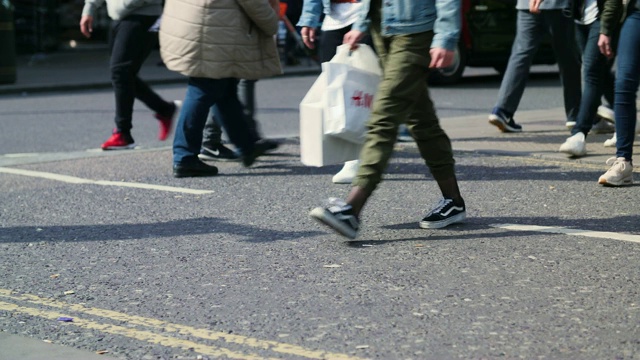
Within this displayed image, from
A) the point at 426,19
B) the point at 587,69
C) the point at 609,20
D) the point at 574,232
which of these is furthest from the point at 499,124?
the point at 426,19

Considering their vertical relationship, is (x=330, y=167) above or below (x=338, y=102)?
below

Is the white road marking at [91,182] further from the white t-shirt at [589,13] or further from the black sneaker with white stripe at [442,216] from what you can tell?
the white t-shirt at [589,13]

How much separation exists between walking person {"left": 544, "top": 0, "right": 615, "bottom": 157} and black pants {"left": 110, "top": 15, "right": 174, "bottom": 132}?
3.04m

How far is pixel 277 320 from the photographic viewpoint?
4.48 metres

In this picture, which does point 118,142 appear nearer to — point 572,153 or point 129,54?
point 129,54

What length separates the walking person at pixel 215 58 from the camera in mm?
7719

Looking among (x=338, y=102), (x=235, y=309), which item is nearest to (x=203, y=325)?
(x=235, y=309)

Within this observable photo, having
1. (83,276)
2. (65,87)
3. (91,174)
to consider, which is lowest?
(65,87)

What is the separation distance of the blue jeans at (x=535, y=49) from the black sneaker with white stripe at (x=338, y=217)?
4184mm

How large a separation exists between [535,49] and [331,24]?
2736mm

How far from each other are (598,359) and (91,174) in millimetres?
5036

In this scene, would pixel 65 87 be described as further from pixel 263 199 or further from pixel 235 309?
pixel 235 309

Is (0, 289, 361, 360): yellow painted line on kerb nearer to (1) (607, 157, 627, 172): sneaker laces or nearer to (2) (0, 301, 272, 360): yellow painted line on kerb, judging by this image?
(2) (0, 301, 272, 360): yellow painted line on kerb

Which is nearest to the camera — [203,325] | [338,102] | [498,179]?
[203,325]
